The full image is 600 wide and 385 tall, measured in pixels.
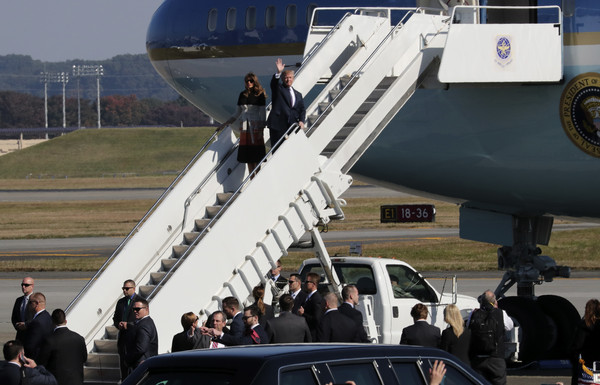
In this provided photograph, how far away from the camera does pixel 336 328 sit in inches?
580

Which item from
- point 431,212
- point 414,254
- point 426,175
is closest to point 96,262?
point 414,254

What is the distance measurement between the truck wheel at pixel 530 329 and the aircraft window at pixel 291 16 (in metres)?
6.58

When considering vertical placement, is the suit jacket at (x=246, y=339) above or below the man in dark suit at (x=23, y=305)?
above

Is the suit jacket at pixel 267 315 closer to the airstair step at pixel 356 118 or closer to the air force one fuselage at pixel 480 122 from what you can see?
the airstair step at pixel 356 118

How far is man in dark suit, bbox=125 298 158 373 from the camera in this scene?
44.8 feet

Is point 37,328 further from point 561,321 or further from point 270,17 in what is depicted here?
point 561,321

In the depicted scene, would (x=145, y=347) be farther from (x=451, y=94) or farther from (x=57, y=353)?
(x=451, y=94)

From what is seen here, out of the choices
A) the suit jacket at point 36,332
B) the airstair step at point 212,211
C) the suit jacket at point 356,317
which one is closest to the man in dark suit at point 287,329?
the suit jacket at point 356,317

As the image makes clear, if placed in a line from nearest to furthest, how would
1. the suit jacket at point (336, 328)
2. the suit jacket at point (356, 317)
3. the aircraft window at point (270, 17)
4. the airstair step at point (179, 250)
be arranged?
1. the suit jacket at point (336, 328)
2. the suit jacket at point (356, 317)
3. the airstair step at point (179, 250)
4. the aircraft window at point (270, 17)

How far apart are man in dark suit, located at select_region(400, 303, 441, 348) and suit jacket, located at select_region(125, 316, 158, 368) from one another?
3.18 metres

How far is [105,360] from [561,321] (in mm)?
8649

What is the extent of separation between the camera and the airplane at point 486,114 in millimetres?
17484

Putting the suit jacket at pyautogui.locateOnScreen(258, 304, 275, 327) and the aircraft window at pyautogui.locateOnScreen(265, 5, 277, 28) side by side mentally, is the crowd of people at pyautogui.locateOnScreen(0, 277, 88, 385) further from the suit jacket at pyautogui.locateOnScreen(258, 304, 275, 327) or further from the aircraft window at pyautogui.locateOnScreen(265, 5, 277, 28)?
the aircraft window at pyautogui.locateOnScreen(265, 5, 277, 28)

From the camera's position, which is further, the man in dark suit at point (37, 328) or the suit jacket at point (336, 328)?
the man in dark suit at point (37, 328)
